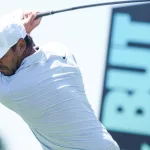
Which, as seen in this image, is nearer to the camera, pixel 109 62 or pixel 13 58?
pixel 13 58

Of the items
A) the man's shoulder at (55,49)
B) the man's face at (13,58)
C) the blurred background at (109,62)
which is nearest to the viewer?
the man's face at (13,58)

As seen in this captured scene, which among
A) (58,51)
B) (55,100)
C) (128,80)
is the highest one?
(58,51)

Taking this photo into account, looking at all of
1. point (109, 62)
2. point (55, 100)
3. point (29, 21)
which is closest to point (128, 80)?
point (109, 62)

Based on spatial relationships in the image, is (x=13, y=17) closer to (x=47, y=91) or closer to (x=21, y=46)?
(x=21, y=46)

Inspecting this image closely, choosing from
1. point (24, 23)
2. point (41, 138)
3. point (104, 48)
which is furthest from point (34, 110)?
point (104, 48)

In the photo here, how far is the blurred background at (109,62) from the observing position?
3473 millimetres

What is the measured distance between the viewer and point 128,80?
3529 mm

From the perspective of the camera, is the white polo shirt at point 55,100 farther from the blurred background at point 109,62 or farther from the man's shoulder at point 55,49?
the blurred background at point 109,62

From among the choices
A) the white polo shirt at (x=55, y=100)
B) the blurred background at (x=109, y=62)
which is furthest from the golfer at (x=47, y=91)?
the blurred background at (x=109, y=62)

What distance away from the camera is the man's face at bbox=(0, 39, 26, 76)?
2.17 metres

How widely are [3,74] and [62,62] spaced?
7.4 inches

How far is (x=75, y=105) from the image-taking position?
88.0 inches

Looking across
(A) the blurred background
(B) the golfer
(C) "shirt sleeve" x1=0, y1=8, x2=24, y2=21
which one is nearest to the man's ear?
(B) the golfer

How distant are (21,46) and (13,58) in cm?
5
